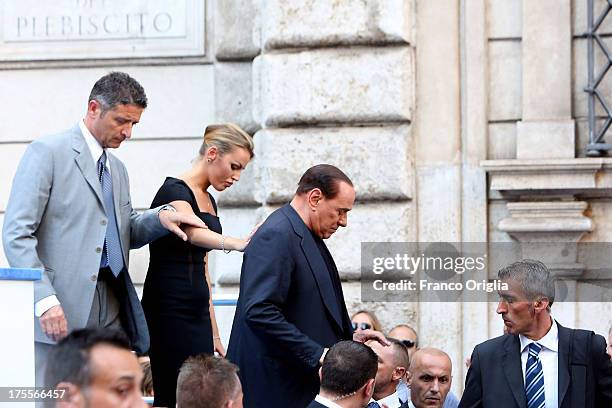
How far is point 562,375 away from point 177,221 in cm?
183

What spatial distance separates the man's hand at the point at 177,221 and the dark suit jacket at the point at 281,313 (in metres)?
0.32

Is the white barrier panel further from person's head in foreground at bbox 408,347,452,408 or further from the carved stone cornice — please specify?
the carved stone cornice

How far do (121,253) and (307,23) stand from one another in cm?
334

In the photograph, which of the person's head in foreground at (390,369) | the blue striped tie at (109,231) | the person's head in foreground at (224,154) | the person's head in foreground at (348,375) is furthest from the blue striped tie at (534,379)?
the blue striped tie at (109,231)

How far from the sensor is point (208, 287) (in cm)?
765

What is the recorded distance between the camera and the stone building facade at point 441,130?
981 cm

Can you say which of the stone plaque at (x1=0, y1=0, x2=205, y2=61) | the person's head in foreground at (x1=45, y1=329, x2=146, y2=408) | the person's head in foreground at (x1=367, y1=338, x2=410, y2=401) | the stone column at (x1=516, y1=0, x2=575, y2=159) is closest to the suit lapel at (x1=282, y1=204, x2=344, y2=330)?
the person's head in foreground at (x1=367, y1=338, x2=410, y2=401)

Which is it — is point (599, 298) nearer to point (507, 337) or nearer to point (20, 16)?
point (507, 337)

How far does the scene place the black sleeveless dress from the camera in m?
7.42

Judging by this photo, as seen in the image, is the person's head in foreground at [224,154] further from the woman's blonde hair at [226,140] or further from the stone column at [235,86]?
the stone column at [235,86]

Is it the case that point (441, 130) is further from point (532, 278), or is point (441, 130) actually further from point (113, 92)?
point (113, 92)

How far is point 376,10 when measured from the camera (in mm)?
9930

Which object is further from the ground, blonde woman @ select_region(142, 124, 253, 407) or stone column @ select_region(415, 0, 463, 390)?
stone column @ select_region(415, 0, 463, 390)

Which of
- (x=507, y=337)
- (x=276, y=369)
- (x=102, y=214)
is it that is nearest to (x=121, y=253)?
(x=102, y=214)
